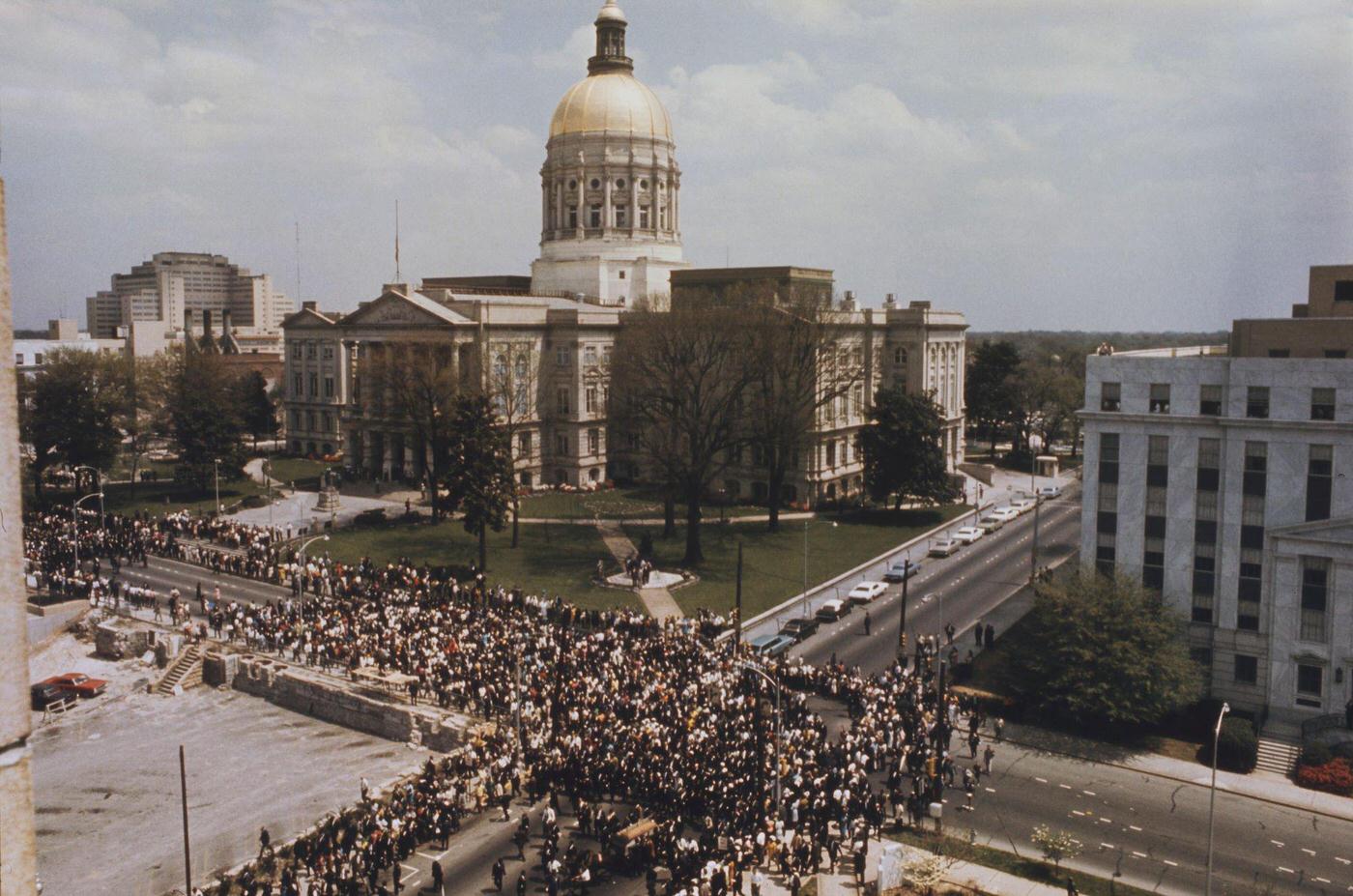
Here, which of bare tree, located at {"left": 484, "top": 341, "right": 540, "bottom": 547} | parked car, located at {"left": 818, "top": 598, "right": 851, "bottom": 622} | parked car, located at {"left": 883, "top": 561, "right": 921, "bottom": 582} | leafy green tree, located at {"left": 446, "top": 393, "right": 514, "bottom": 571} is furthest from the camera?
bare tree, located at {"left": 484, "top": 341, "right": 540, "bottom": 547}

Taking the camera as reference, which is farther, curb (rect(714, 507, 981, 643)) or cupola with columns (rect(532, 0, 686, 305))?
cupola with columns (rect(532, 0, 686, 305))

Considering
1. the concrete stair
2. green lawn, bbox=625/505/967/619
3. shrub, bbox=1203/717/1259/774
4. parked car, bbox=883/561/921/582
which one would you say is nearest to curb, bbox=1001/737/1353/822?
shrub, bbox=1203/717/1259/774

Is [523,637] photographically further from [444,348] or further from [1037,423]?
[1037,423]

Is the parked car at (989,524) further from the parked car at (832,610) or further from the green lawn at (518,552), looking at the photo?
the green lawn at (518,552)

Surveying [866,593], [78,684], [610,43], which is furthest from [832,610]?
[610,43]

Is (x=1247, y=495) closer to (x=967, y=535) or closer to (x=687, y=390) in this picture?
(x=967, y=535)

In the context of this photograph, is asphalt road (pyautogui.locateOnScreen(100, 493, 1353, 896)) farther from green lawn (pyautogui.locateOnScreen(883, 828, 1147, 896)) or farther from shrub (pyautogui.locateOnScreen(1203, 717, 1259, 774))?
shrub (pyautogui.locateOnScreen(1203, 717, 1259, 774))
